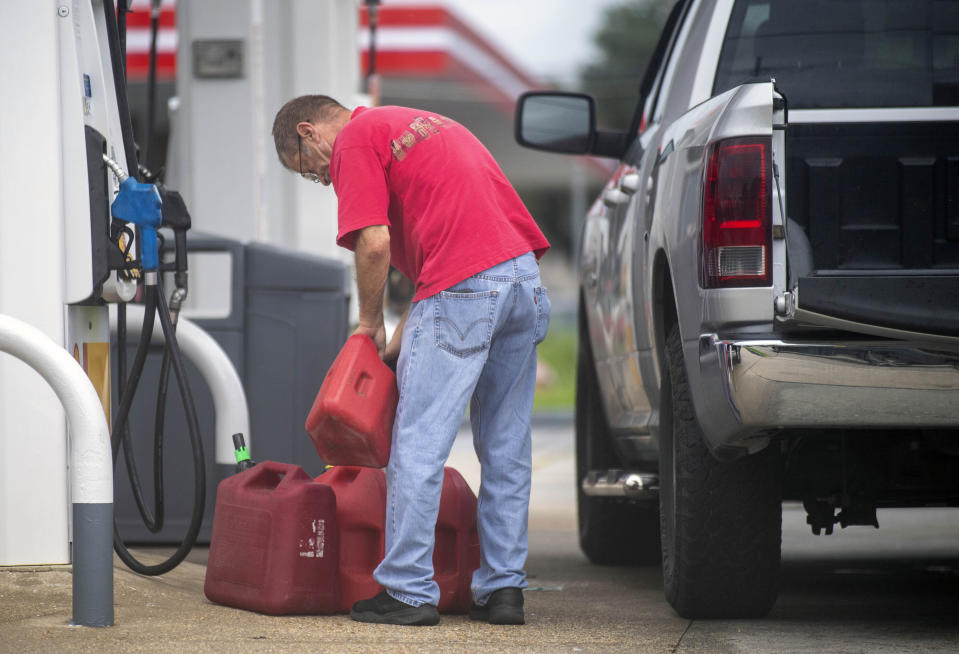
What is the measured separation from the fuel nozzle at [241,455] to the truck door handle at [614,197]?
1.57 meters

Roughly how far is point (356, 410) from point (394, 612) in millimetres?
573

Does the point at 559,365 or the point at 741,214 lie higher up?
the point at 741,214

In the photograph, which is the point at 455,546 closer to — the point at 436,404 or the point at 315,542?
the point at 315,542

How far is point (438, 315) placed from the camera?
4133 millimetres

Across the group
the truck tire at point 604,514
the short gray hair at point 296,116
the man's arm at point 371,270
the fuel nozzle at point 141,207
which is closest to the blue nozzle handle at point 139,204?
the fuel nozzle at point 141,207

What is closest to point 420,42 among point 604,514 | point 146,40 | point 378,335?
point 146,40

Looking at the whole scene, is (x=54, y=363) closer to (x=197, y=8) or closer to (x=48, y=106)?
(x=48, y=106)

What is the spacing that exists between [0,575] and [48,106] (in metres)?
1.44

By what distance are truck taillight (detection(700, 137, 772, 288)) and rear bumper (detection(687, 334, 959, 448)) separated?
0.68ft

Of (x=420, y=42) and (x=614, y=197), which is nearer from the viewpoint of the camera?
(x=614, y=197)

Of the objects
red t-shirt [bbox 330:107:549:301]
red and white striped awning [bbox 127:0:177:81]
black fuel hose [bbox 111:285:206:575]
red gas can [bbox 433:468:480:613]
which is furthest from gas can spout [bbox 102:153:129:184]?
red and white striped awning [bbox 127:0:177:81]

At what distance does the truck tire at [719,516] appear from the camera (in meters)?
4.02

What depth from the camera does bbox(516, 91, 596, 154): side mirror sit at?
5.61m

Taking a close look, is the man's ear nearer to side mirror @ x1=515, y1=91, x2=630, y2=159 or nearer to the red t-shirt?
the red t-shirt
